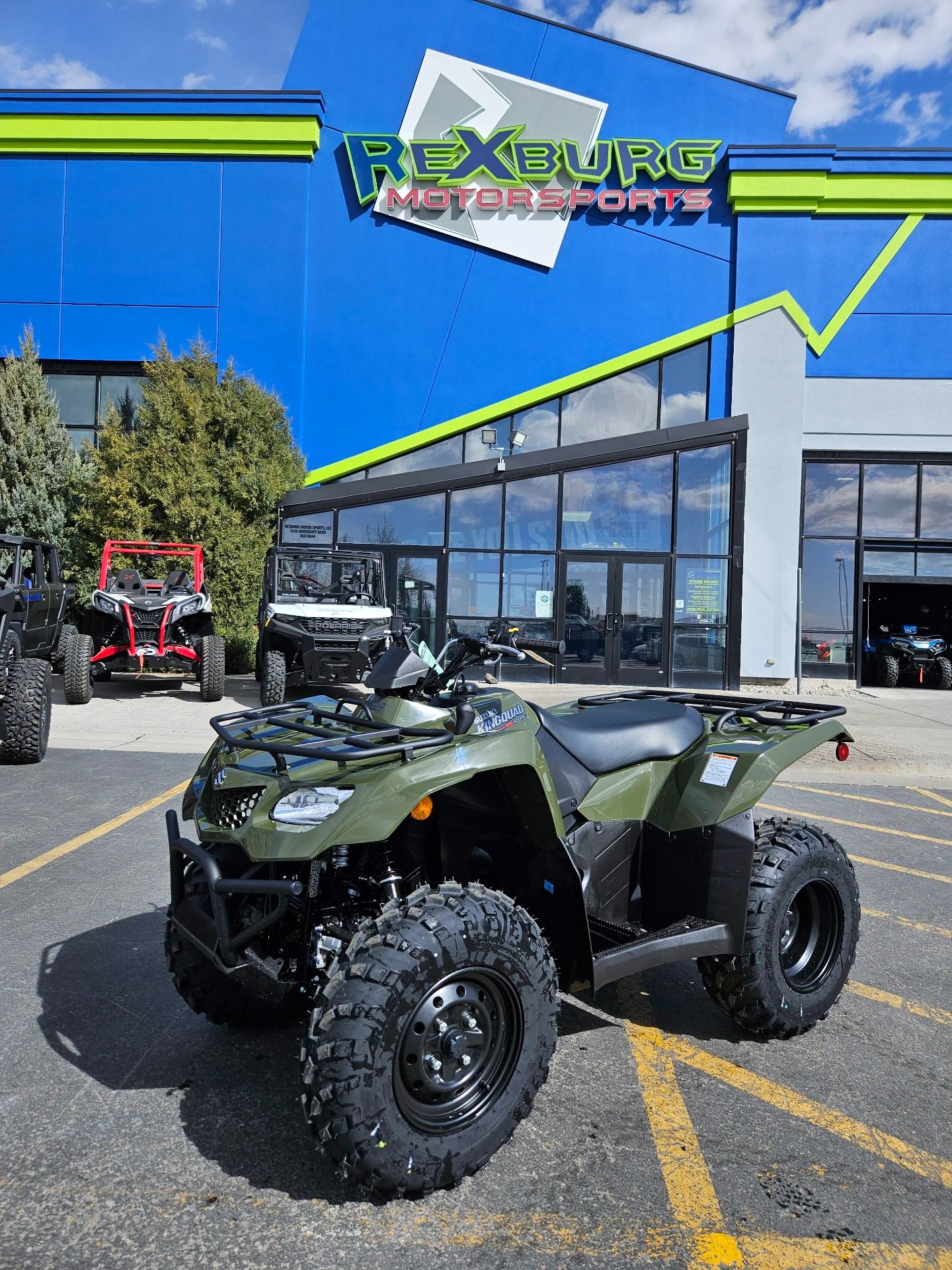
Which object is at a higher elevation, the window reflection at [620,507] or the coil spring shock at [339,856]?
the window reflection at [620,507]

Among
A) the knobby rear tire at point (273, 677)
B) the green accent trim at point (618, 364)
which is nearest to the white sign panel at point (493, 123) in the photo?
the green accent trim at point (618, 364)

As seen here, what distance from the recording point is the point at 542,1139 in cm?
246

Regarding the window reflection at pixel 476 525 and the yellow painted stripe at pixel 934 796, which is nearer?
the yellow painted stripe at pixel 934 796

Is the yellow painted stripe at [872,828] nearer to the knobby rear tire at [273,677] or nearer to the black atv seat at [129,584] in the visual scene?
the knobby rear tire at [273,677]

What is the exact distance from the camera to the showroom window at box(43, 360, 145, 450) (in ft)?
58.0

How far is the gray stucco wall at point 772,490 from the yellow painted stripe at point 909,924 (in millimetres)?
12457

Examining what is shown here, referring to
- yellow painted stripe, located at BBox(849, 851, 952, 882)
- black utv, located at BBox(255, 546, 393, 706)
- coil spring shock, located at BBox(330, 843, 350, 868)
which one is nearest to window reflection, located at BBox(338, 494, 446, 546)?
black utv, located at BBox(255, 546, 393, 706)

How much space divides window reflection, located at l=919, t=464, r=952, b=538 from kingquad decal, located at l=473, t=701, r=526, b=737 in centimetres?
1743

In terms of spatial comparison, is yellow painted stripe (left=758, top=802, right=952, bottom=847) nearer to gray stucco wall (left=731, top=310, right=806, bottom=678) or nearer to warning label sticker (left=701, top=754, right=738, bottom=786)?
warning label sticker (left=701, top=754, right=738, bottom=786)

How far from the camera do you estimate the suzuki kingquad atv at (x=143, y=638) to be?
11.1 meters

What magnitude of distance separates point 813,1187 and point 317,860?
1531 mm

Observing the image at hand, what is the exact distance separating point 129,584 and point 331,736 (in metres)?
10.6

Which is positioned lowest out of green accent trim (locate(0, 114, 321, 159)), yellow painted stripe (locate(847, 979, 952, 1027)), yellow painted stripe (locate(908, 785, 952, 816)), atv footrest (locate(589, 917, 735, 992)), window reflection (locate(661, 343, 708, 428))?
yellow painted stripe (locate(847, 979, 952, 1027))

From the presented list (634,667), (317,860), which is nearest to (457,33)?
(634,667)
